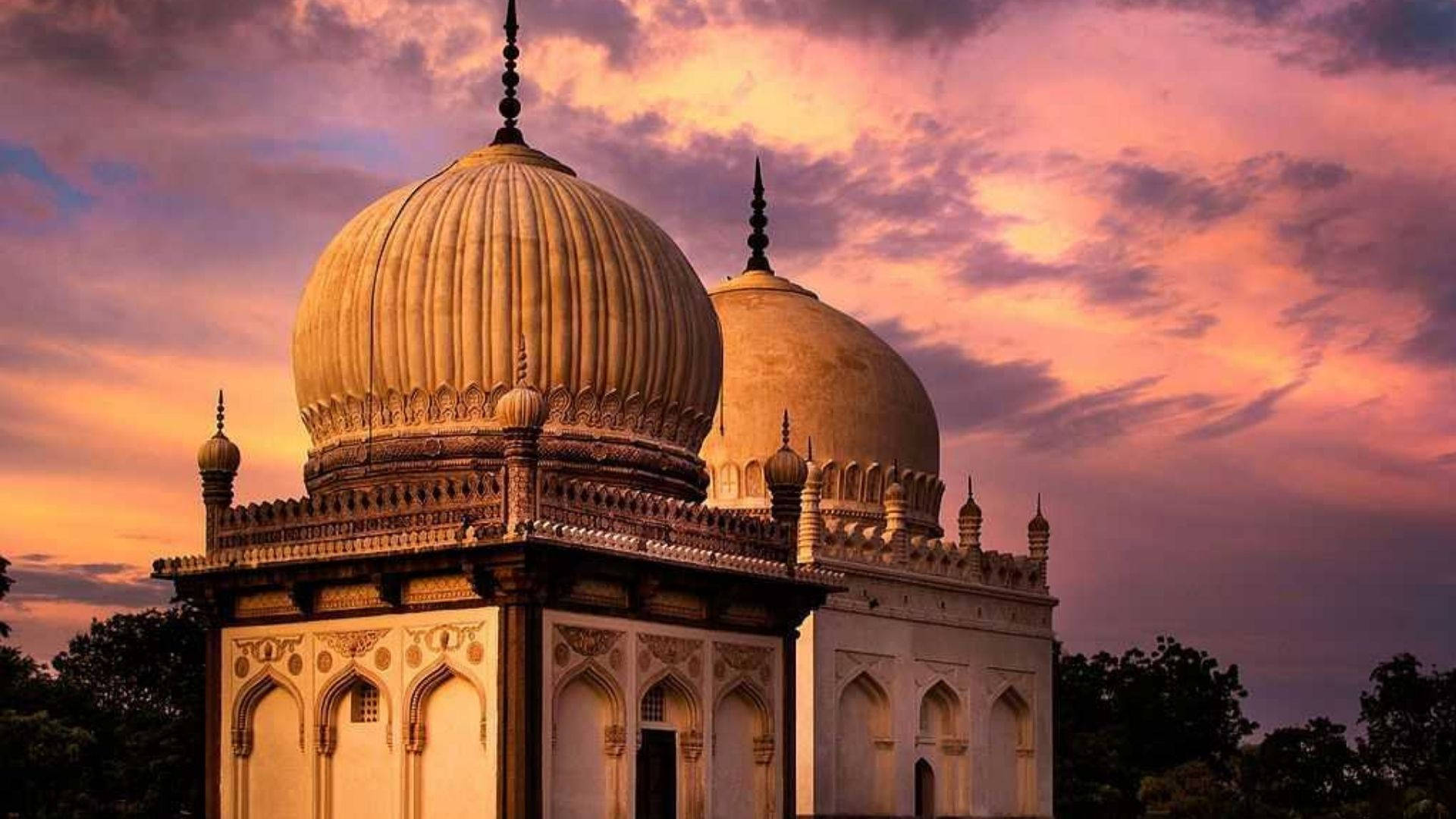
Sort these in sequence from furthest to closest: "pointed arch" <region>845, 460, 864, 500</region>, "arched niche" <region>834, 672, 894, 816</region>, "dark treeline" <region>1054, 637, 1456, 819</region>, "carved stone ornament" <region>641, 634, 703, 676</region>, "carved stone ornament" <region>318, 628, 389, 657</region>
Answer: "dark treeline" <region>1054, 637, 1456, 819</region> < "pointed arch" <region>845, 460, 864, 500</region> < "arched niche" <region>834, 672, 894, 816</region> < "carved stone ornament" <region>641, 634, 703, 676</region> < "carved stone ornament" <region>318, 628, 389, 657</region>

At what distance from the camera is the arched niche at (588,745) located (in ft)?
69.7

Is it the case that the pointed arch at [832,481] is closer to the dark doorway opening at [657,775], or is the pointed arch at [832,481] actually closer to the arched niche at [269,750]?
the dark doorway opening at [657,775]

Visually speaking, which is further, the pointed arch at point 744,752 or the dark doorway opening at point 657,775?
the pointed arch at point 744,752

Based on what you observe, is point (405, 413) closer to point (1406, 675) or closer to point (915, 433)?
point (915, 433)

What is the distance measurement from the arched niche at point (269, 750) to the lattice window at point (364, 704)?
1.79ft

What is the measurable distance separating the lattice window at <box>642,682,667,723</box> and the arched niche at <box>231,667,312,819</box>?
10.5ft

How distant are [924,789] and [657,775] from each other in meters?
11.6

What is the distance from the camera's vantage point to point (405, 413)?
23406 millimetres

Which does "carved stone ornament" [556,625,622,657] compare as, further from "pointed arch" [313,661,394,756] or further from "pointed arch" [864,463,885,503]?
"pointed arch" [864,463,885,503]

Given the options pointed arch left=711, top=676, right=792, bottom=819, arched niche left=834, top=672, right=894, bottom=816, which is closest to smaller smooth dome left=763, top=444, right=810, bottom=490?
pointed arch left=711, top=676, right=792, bottom=819

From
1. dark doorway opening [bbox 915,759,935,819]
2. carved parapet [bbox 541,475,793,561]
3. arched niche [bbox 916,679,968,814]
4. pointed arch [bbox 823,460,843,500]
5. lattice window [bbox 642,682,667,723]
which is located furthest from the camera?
pointed arch [bbox 823,460,843,500]

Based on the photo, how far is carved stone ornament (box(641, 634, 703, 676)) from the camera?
22.3 m

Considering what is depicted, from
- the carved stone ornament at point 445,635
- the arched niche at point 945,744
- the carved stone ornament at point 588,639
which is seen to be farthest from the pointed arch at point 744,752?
the arched niche at point 945,744

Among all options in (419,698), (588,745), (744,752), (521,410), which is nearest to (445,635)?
(419,698)
